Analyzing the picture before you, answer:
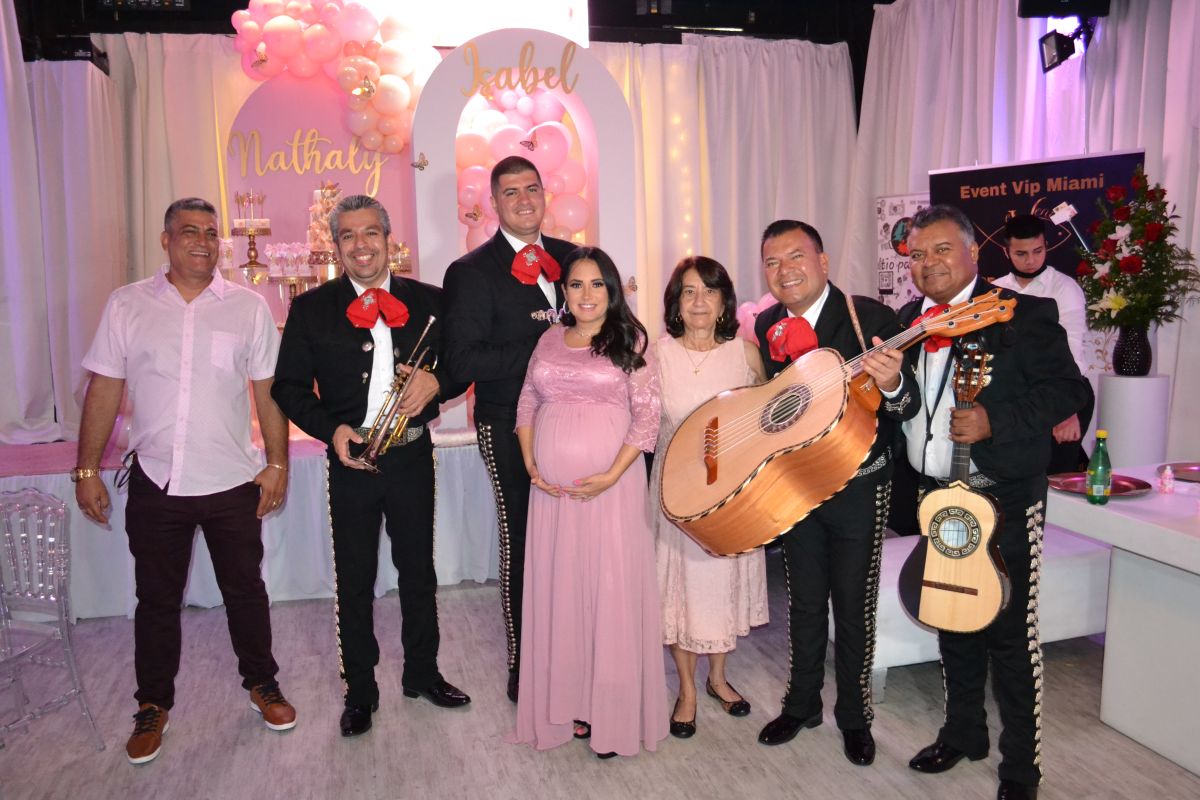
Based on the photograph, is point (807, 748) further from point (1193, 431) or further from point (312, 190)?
point (312, 190)

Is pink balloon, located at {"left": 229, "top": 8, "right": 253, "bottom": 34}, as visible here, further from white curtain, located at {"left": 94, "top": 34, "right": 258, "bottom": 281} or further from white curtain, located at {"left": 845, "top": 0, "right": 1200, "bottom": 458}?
white curtain, located at {"left": 845, "top": 0, "right": 1200, "bottom": 458}

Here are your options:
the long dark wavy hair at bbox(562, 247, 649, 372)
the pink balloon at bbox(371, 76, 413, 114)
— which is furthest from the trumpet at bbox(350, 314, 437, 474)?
the pink balloon at bbox(371, 76, 413, 114)

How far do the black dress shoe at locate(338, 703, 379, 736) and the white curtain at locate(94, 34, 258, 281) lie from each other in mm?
4547

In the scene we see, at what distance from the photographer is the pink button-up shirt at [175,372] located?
3166mm

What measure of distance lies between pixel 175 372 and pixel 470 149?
331cm

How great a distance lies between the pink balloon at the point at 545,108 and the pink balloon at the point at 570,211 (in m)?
0.58

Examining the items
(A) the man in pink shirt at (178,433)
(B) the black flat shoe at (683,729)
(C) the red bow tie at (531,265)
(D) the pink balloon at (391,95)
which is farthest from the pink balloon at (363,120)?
(B) the black flat shoe at (683,729)

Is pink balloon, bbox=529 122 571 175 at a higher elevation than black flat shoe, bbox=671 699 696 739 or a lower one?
higher

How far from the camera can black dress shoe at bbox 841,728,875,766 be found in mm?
3035

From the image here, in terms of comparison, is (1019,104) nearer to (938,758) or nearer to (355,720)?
(938,758)

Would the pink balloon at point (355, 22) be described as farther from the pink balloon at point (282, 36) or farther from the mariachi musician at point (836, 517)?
the mariachi musician at point (836, 517)

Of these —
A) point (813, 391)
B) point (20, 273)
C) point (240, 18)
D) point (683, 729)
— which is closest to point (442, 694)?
point (683, 729)

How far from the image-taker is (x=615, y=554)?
2.95 metres

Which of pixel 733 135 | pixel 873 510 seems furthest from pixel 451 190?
pixel 733 135
